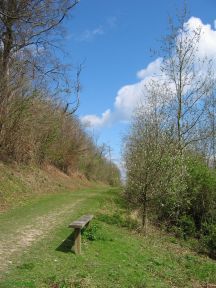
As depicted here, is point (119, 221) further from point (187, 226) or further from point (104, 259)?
point (104, 259)

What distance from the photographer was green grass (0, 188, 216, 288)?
8.20 meters

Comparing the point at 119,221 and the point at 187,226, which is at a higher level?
the point at 119,221

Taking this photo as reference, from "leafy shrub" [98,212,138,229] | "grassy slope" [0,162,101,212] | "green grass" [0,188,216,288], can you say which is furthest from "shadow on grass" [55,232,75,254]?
"grassy slope" [0,162,101,212]

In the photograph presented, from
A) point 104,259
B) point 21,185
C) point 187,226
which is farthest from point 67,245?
point 21,185

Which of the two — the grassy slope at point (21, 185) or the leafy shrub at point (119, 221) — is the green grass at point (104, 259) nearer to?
the leafy shrub at point (119, 221)

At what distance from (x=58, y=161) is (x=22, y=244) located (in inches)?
1166

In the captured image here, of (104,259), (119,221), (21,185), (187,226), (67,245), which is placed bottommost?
(104,259)

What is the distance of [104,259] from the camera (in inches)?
408

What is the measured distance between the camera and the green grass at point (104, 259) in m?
8.20

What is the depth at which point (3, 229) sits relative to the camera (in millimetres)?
11719

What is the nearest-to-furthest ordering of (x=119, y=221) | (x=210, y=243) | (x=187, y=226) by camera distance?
1. (x=210, y=243)
2. (x=119, y=221)
3. (x=187, y=226)

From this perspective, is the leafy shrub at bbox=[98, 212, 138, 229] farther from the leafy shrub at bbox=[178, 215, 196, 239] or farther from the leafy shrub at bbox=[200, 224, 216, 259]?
the leafy shrub at bbox=[178, 215, 196, 239]

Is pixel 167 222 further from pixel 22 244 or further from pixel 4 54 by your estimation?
pixel 4 54

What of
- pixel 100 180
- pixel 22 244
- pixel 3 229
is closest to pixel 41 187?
pixel 3 229
